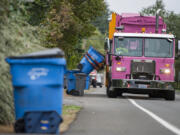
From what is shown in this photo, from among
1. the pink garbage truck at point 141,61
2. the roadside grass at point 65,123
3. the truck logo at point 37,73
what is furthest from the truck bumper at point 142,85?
the truck logo at point 37,73

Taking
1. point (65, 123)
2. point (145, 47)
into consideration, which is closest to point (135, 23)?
point (145, 47)

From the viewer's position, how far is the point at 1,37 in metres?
8.93

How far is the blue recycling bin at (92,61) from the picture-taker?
78.7 ft

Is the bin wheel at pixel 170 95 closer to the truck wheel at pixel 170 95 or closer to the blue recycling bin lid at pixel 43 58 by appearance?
the truck wheel at pixel 170 95

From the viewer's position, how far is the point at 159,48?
71.6ft

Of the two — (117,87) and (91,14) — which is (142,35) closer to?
(117,87)

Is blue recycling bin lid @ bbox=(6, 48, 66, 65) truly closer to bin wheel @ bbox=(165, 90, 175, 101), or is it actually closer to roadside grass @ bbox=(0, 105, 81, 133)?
roadside grass @ bbox=(0, 105, 81, 133)

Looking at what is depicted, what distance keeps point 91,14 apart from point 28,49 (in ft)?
95.5

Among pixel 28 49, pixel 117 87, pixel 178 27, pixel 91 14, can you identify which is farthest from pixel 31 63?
pixel 178 27

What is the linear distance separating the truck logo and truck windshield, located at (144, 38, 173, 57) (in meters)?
14.2

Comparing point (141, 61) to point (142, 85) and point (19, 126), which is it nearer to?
point (142, 85)

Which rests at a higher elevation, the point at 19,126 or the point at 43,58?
the point at 43,58

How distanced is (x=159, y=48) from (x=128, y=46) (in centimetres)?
133

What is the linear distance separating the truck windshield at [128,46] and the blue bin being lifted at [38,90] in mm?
13696
